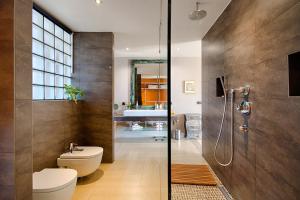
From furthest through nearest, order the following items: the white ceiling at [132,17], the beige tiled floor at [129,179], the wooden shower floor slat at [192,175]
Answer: the wooden shower floor slat at [192,175] < the white ceiling at [132,17] < the beige tiled floor at [129,179]

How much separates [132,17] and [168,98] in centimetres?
196

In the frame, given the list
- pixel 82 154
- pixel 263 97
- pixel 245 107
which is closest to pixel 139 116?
pixel 82 154

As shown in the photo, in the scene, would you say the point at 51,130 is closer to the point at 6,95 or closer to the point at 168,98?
the point at 6,95

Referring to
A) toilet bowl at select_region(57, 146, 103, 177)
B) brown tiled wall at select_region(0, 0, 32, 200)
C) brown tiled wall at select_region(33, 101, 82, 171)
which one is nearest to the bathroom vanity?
brown tiled wall at select_region(33, 101, 82, 171)

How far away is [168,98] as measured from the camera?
129cm

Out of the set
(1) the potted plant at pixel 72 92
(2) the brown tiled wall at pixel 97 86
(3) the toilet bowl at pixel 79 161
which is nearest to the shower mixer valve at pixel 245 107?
(3) the toilet bowl at pixel 79 161

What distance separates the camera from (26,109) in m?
1.46

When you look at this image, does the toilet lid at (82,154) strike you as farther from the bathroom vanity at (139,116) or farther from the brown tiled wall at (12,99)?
the bathroom vanity at (139,116)

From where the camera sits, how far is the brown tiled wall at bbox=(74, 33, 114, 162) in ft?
11.3

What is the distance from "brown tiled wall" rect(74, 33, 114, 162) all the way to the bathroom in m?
0.02

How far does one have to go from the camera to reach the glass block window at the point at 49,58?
251 centimetres

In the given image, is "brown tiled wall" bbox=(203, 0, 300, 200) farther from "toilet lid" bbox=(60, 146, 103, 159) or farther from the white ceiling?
"toilet lid" bbox=(60, 146, 103, 159)

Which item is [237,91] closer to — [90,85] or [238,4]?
[238,4]

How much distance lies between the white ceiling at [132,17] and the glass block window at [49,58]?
0.19 m
